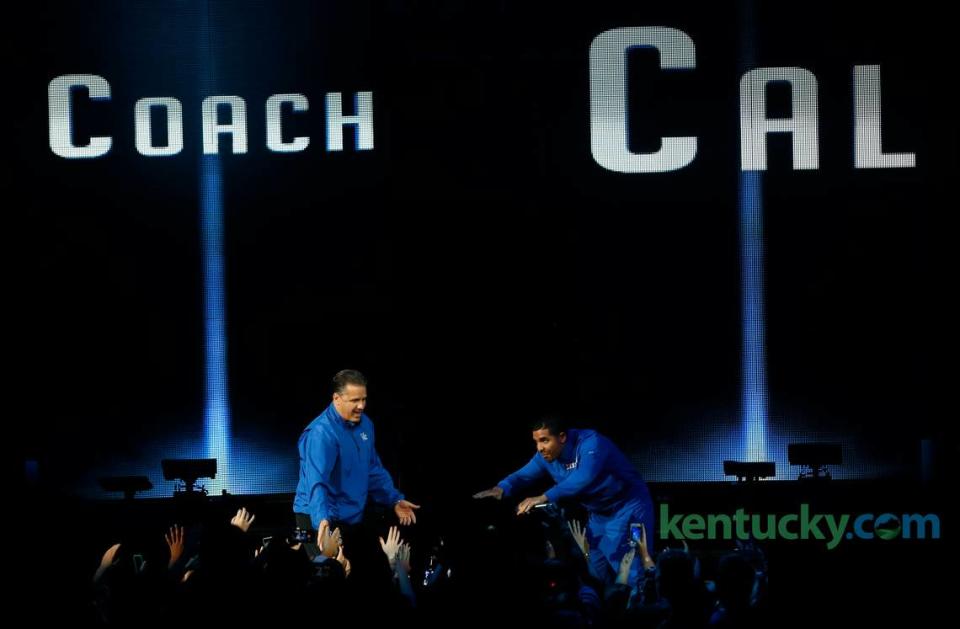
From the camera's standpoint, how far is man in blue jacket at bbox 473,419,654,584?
650cm

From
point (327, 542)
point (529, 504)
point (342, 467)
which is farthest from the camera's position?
point (342, 467)

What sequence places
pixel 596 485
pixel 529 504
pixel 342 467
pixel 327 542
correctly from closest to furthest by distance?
pixel 327 542
pixel 529 504
pixel 342 467
pixel 596 485

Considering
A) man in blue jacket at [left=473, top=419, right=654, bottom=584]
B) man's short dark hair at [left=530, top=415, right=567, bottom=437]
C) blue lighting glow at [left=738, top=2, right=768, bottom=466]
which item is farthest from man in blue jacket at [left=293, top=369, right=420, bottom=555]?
blue lighting glow at [left=738, top=2, right=768, bottom=466]

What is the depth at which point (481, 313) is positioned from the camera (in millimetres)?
8211

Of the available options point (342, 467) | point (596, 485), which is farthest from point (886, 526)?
point (342, 467)

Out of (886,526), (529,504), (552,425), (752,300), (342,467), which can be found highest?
(752,300)

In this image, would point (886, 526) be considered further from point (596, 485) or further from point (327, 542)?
point (327, 542)

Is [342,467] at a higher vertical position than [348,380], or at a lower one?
lower

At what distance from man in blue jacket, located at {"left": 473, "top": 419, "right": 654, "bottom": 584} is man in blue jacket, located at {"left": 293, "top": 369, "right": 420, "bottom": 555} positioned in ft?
2.05
